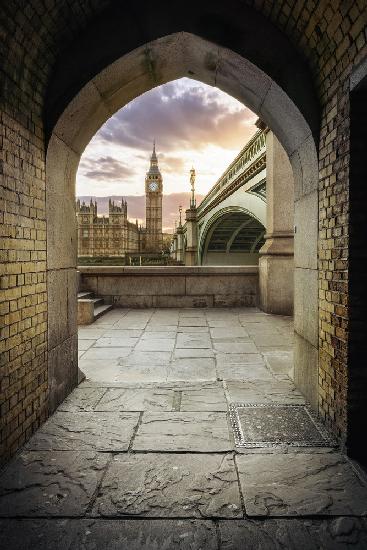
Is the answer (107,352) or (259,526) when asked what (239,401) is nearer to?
(259,526)

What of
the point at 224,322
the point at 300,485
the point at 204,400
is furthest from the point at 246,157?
the point at 300,485

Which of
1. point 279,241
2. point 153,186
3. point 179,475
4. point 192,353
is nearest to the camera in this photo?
point 179,475

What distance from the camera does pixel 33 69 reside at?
8.79 feet

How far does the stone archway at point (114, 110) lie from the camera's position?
124 inches

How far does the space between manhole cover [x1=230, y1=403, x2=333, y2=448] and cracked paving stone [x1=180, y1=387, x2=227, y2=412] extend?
0.15m

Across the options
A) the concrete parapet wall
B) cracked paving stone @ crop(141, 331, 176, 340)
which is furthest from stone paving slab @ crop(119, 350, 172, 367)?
the concrete parapet wall

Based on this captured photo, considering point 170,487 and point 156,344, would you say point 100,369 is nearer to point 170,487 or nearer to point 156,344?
point 156,344

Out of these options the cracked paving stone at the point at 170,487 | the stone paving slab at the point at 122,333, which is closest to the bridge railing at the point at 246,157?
the stone paving slab at the point at 122,333

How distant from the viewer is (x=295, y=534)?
1.78 metres

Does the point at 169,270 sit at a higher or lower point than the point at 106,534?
higher

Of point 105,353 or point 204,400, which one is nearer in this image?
point 204,400

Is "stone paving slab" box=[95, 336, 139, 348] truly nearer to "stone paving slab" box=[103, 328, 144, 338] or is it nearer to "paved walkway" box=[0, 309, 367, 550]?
"stone paving slab" box=[103, 328, 144, 338]

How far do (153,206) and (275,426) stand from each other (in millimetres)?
115220

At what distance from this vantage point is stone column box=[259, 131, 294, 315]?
7.99 meters
